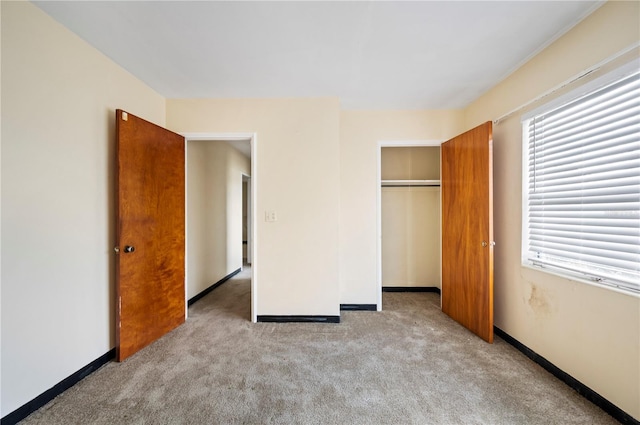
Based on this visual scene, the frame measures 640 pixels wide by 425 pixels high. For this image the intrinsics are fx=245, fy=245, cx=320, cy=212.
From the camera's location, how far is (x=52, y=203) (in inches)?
61.7

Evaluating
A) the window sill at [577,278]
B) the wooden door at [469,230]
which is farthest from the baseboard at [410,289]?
the window sill at [577,278]

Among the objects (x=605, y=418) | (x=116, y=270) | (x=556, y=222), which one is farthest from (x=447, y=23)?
(x=116, y=270)

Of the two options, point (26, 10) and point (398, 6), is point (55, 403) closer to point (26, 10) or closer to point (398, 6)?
point (26, 10)

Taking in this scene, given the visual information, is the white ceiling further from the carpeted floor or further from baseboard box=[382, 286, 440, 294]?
baseboard box=[382, 286, 440, 294]

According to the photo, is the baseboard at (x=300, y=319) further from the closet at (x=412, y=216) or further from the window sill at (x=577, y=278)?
the window sill at (x=577, y=278)

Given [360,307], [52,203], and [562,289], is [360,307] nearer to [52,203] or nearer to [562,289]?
[562,289]

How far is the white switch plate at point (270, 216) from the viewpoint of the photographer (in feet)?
8.62

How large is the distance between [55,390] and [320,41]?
2.93 metres

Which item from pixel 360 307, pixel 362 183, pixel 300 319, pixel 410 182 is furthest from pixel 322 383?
pixel 410 182

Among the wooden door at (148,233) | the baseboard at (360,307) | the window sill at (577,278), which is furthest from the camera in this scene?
the baseboard at (360,307)

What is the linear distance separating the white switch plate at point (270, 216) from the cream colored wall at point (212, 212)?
3.85 feet

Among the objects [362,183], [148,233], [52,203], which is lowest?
[148,233]

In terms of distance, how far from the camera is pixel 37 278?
58.4 inches

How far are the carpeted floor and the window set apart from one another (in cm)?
84
